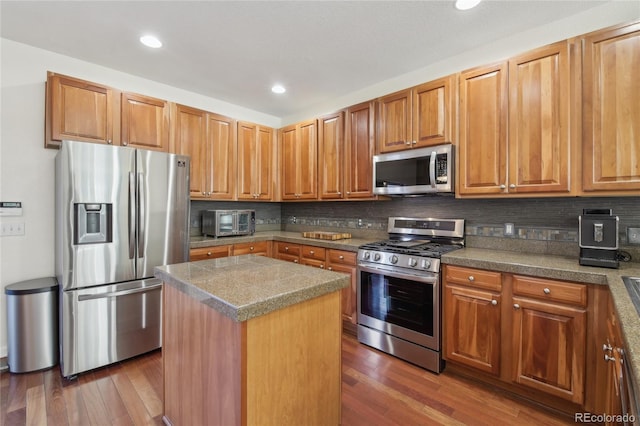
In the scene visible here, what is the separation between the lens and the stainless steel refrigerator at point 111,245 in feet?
7.35

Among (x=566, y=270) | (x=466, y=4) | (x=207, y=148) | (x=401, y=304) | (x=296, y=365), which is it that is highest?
(x=466, y=4)

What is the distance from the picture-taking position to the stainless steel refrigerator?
2.24m

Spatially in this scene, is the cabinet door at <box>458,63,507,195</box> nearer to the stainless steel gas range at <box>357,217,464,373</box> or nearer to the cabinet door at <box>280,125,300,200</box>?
the stainless steel gas range at <box>357,217,464,373</box>

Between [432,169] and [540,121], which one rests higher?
[540,121]

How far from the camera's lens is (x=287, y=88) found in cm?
346

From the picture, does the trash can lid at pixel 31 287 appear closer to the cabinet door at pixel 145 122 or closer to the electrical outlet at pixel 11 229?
the electrical outlet at pixel 11 229

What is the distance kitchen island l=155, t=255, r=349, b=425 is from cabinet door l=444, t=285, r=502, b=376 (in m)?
1.19

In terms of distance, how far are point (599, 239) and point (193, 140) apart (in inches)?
145

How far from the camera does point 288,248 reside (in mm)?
3613

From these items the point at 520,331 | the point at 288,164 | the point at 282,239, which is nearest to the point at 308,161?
the point at 288,164

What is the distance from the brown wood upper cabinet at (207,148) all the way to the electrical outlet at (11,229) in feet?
4.68

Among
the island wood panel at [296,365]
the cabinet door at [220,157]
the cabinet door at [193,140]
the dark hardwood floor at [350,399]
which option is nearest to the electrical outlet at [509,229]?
the dark hardwood floor at [350,399]

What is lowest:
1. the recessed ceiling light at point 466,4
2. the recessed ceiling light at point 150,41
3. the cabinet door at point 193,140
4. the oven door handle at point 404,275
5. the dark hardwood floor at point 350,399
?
the dark hardwood floor at point 350,399

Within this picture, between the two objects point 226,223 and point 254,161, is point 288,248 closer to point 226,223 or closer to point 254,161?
point 226,223
